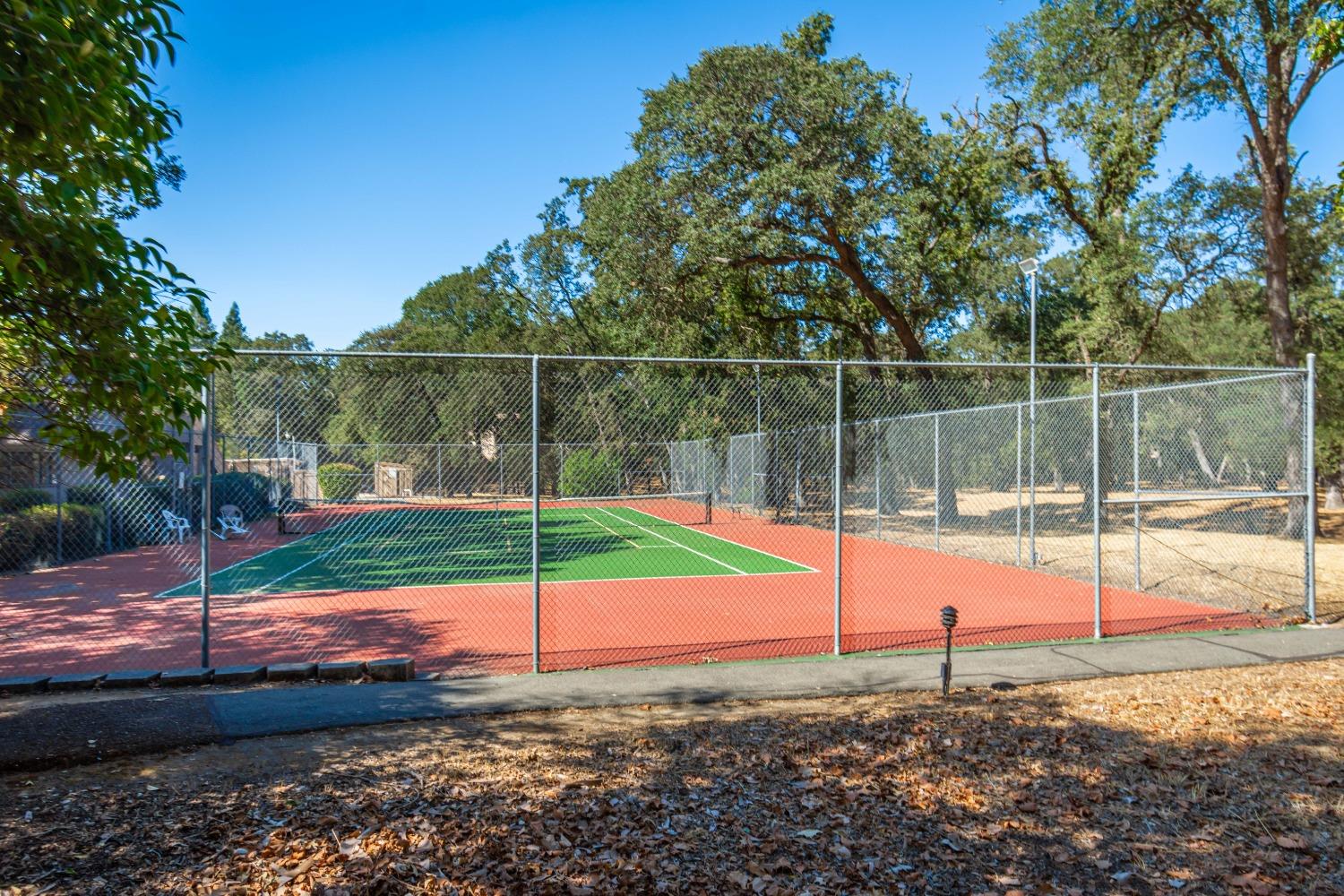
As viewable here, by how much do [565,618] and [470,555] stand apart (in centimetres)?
811

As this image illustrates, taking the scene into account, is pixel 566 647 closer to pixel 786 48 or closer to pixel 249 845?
pixel 249 845

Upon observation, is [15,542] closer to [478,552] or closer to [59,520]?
[59,520]

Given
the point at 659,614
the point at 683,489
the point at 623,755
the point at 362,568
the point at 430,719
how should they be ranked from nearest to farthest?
the point at 623,755 → the point at 430,719 → the point at 659,614 → the point at 362,568 → the point at 683,489

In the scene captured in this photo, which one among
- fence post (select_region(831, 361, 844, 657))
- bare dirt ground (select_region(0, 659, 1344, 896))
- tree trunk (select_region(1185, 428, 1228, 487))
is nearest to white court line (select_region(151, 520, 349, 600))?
bare dirt ground (select_region(0, 659, 1344, 896))

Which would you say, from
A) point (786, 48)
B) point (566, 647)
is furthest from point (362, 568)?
point (786, 48)

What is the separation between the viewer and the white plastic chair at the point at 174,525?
19703 millimetres

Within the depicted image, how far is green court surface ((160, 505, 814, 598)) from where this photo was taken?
50.1ft

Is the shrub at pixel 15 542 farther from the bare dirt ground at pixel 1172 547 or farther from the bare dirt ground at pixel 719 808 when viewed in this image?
the bare dirt ground at pixel 1172 547

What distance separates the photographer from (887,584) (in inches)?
559

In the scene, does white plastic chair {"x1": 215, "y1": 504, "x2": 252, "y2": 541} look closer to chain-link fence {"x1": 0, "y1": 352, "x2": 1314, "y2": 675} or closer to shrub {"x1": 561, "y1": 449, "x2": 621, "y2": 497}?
chain-link fence {"x1": 0, "y1": 352, "x2": 1314, "y2": 675}

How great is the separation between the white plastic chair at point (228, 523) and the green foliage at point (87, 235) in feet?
64.8

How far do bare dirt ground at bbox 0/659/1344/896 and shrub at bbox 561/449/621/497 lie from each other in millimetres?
18115

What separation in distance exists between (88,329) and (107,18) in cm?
129

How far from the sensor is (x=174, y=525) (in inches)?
776
